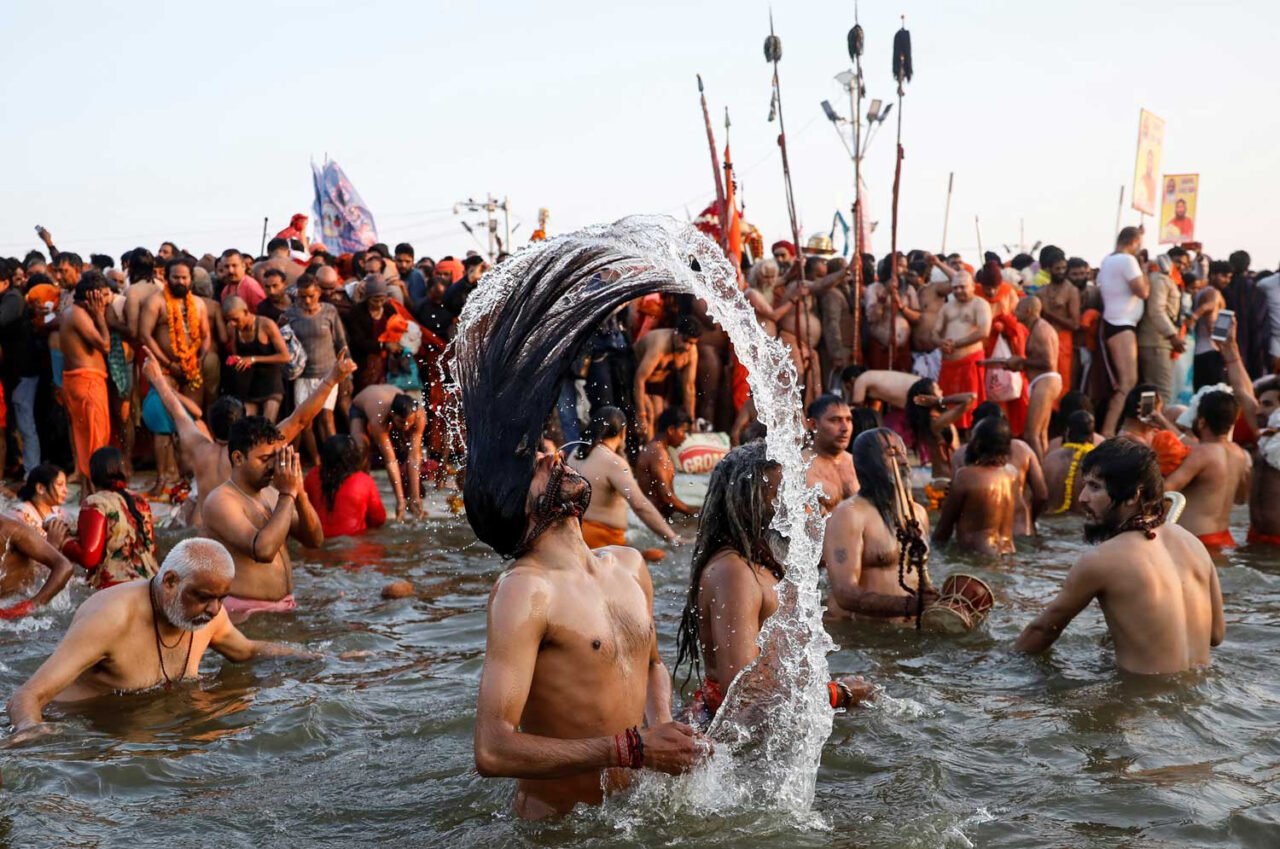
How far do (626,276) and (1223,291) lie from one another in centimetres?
1250

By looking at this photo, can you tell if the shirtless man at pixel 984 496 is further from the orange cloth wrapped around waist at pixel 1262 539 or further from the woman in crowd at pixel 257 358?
the woman in crowd at pixel 257 358

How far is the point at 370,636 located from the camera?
7.66 meters

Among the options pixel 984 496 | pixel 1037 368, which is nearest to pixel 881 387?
pixel 1037 368

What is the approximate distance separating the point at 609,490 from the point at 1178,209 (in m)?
13.7

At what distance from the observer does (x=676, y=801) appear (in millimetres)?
4305

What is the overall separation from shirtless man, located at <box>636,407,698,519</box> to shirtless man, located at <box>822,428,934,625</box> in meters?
4.02

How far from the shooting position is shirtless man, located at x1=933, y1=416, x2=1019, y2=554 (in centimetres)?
827

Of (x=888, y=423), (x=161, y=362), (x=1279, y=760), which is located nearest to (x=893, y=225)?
(x=888, y=423)

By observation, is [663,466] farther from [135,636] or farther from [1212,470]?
[135,636]

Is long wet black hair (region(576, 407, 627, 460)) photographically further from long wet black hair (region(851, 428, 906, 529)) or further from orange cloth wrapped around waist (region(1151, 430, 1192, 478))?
orange cloth wrapped around waist (region(1151, 430, 1192, 478))

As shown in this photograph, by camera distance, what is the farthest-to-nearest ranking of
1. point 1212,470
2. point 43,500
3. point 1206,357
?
1. point 1206,357
2. point 1212,470
3. point 43,500

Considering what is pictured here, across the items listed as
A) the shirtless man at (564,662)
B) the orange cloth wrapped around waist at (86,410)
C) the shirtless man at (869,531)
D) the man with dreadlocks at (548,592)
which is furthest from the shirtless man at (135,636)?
the orange cloth wrapped around waist at (86,410)

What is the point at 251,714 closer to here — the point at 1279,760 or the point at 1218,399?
the point at 1279,760

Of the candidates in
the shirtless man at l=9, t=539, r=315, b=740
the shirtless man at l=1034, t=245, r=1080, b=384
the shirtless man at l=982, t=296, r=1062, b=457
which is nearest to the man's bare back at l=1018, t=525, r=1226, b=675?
the shirtless man at l=9, t=539, r=315, b=740
